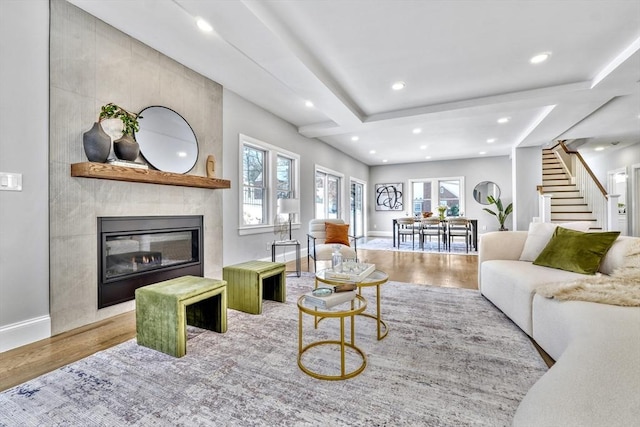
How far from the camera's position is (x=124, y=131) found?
262 cm

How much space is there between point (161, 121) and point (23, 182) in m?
1.33

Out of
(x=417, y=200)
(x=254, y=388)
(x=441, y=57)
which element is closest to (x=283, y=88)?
(x=441, y=57)

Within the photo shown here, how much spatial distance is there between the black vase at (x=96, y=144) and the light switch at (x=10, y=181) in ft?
1.55

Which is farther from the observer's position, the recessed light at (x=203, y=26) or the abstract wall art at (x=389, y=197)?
the abstract wall art at (x=389, y=197)

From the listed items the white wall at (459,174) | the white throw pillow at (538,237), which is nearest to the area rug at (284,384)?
the white throw pillow at (538,237)

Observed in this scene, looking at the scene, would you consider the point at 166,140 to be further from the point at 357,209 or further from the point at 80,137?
A: the point at 357,209

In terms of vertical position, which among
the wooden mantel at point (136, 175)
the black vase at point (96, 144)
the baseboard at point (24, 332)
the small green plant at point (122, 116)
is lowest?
the baseboard at point (24, 332)

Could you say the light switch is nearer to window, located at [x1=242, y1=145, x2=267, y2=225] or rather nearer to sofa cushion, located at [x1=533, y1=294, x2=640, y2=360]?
window, located at [x1=242, y1=145, x2=267, y2=225]

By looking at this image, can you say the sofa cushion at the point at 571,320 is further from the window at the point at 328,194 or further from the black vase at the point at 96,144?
the window at the point at 328,194

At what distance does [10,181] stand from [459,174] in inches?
387

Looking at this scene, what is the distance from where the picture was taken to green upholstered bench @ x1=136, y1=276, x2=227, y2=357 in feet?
6.20

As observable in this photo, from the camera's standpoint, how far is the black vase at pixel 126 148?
2.56 m

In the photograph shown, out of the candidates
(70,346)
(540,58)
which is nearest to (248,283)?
(70,346)

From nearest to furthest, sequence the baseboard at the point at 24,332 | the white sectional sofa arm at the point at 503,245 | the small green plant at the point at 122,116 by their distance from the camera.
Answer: the baseboard at the point at 24,332 → the small green plant at the point at 122,116 → the white sectional sofa arm at the point at 503,245
